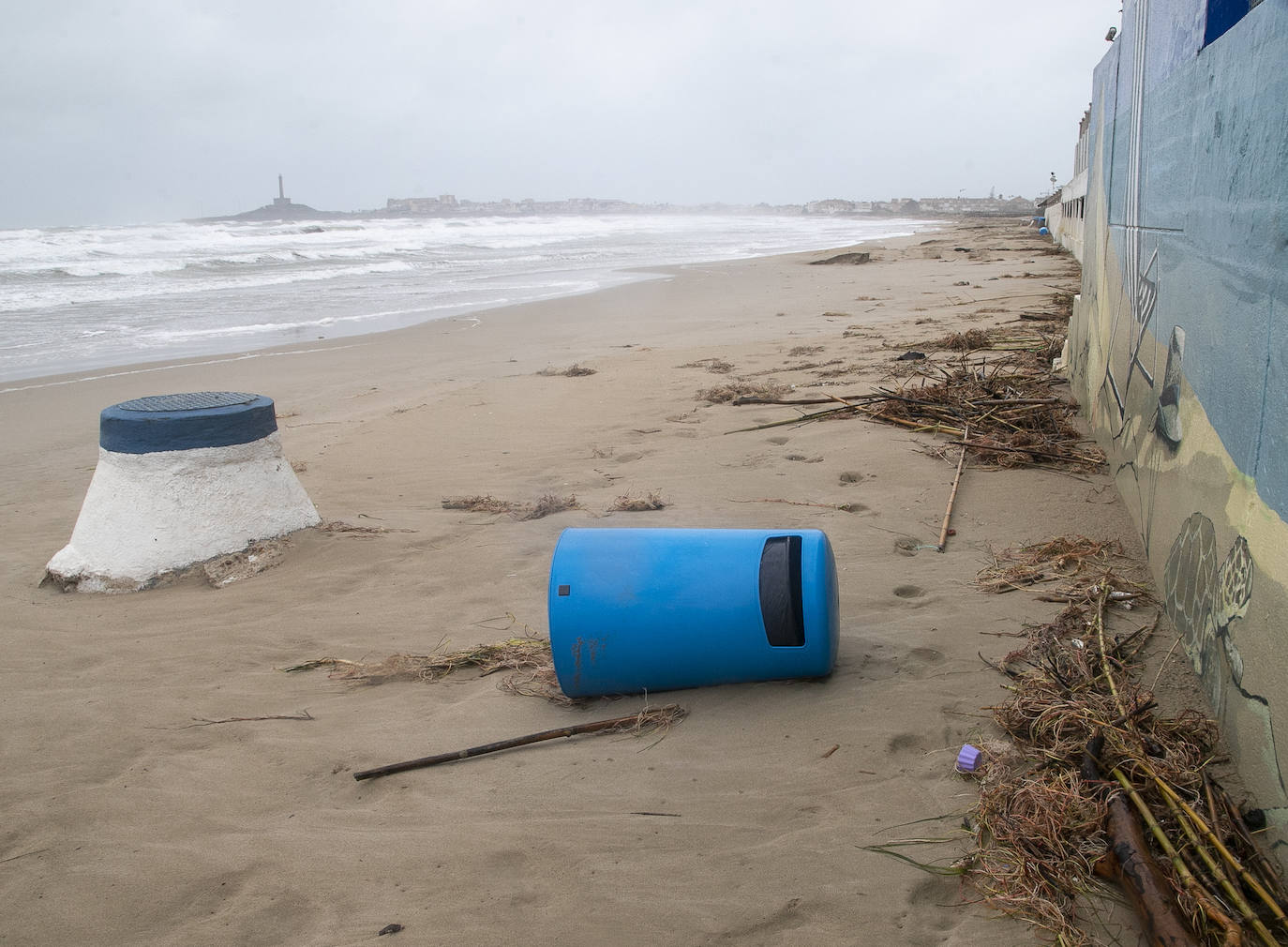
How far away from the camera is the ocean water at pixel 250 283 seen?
12.3 meters

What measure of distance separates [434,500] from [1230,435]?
383cm

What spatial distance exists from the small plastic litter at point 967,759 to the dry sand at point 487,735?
39 mm

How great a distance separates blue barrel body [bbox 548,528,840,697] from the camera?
2609 millimetres

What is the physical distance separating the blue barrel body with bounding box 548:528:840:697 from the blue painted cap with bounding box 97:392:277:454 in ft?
7.22

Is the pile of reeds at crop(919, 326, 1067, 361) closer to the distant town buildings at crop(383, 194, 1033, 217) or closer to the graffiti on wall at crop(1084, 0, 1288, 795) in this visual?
the graffiti on wall at crop(1084, 0, 1288, 795)

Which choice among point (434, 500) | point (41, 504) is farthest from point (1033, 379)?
point (41, 504)

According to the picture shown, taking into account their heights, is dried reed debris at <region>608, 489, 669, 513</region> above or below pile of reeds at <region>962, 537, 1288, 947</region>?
above

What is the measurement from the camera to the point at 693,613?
104 inches

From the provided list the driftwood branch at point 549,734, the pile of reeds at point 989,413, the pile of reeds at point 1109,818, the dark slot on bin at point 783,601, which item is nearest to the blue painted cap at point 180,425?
the driftwood branch at point 549,734

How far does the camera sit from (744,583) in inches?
103

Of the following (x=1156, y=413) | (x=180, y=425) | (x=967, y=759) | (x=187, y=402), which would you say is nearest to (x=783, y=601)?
(x=967, y=759)

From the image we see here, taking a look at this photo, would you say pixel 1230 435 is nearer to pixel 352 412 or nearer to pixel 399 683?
pixel 399 683

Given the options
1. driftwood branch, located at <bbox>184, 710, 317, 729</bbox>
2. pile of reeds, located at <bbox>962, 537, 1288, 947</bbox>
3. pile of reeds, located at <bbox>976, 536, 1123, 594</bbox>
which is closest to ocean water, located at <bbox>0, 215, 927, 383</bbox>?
driftwood branch, located at <bbox>184, 710, 317, 729</bbox>

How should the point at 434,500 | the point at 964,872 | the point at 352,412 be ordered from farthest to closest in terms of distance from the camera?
the point at 352,412, the point at 434,500, the point at 964,872
